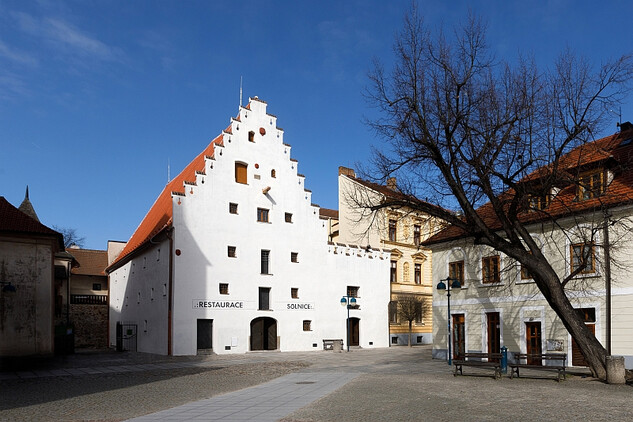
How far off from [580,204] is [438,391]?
10659 millimetres

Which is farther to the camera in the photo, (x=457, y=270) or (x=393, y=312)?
(x=393, y=312)


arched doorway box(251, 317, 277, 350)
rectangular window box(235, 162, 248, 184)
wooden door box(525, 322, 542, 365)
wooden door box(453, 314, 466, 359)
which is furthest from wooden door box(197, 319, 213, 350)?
wooden door box(525, 322, 542, 365)

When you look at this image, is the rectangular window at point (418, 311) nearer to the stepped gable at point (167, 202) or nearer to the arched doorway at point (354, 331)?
the arched doorway at point (354, 331)

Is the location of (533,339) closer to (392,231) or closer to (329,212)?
(392,231)

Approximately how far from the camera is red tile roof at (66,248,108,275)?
53.4m

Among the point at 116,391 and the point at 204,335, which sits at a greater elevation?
the point at 116,391

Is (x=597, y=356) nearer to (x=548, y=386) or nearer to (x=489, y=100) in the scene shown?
(x=548, y=386)

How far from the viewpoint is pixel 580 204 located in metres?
21.5

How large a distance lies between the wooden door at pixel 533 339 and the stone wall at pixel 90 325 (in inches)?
1397

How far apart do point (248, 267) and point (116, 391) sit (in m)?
19.4

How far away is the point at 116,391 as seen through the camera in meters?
16.2

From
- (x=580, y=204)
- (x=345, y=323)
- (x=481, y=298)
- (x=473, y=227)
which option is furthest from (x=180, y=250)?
(x=580, y=204)

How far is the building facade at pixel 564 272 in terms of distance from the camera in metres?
19.7

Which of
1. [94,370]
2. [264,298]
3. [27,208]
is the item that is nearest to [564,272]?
[94,370]
